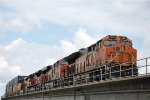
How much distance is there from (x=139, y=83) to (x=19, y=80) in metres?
50.0

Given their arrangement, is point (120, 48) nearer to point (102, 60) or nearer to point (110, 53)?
point (110, 53)

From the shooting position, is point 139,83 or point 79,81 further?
point 79,81

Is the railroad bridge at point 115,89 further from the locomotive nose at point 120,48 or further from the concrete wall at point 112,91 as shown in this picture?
the locomotive nose at point 120,48

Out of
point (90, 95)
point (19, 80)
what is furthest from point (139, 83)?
point (19, 80)

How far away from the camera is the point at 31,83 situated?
180ft

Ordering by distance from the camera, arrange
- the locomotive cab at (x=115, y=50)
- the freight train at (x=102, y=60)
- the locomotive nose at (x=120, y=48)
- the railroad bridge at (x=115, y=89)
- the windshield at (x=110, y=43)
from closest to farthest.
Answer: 1. the railroad bridge at (x=115, y=89)
2. the freight train at (x=102, y=60)
3. the locomotive cab at (x=115, y=50)
4. the locomotive nose at (x=120, y=48)
5. the windshield at (x=110, y=43)

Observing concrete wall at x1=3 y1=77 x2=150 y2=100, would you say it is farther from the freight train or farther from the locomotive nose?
the locomotive nose

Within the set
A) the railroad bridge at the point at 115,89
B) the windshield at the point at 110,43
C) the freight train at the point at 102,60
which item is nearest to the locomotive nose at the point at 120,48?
the freight train at the point at 102,60

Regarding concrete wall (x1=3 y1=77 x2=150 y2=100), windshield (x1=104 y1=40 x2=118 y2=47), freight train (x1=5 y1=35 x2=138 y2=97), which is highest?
windshield (x1=104 y1=40 x2=118 y2=47)

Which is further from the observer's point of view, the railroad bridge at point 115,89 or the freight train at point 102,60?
the freight train at point 102,60

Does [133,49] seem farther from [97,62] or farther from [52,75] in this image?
[52,75]

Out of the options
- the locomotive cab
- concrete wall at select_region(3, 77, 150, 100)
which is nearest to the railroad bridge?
concrete wall at select_region(3, 77, 150, 100)

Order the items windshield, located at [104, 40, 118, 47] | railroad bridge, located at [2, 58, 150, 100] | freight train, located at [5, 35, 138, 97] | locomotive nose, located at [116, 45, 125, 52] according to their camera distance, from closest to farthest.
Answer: railroad bridge, located at [2, 58, 150, 100], freight train, located at [5, 35, 138, 97], locomotive nose, located at [116, 45, 125, 52], windshield, located at [104, 40, 118, 47]

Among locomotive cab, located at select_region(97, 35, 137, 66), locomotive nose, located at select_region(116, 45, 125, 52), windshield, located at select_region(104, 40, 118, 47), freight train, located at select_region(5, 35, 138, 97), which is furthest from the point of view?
windshield, located at select_region(104, 40, 118, 47)
